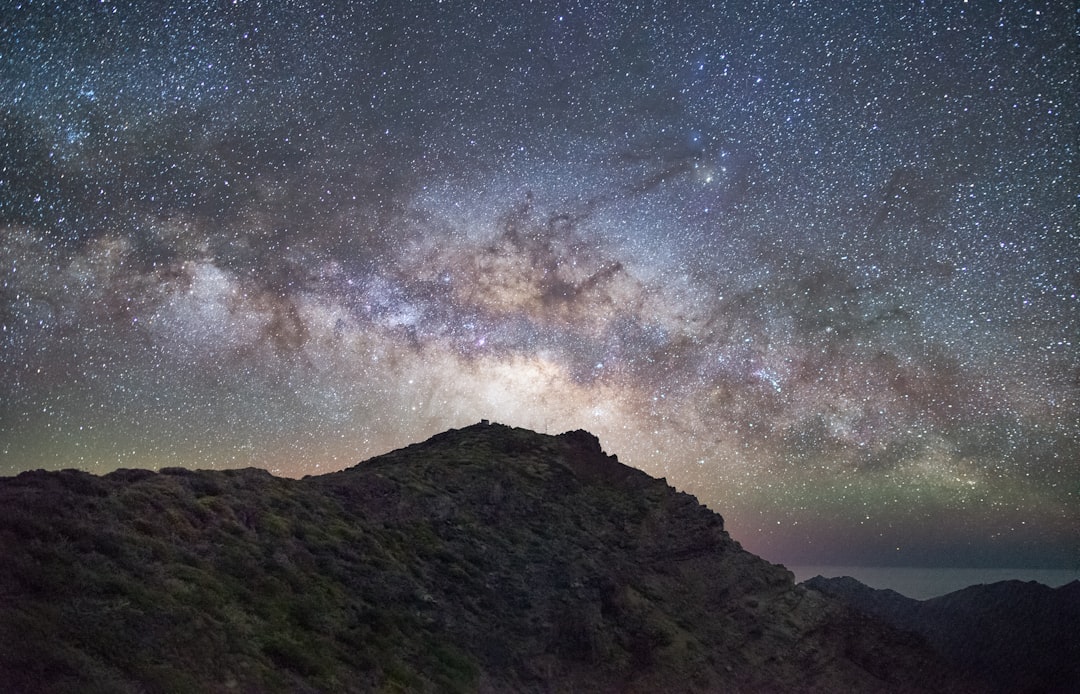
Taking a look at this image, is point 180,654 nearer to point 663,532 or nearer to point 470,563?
point 470,563

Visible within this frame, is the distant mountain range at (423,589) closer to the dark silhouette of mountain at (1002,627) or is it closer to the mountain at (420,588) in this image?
the mountain at (420,588)

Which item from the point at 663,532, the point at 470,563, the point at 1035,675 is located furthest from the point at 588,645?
the point at 1035,675

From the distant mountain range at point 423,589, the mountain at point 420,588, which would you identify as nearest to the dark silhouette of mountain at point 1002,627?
the distant mountain range at point 423,589

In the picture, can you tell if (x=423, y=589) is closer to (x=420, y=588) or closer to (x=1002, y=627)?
(x=420, y=588)

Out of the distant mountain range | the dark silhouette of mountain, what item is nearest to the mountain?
the distant mountain range

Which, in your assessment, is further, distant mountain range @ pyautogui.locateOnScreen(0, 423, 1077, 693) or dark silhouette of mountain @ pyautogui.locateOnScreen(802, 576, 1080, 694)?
dark silhouette of mountain @ pyautogui.locateOnScreen(802, 576, 1080, 694)

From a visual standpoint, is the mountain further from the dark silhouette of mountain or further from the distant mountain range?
the dark silhouette of mountain
